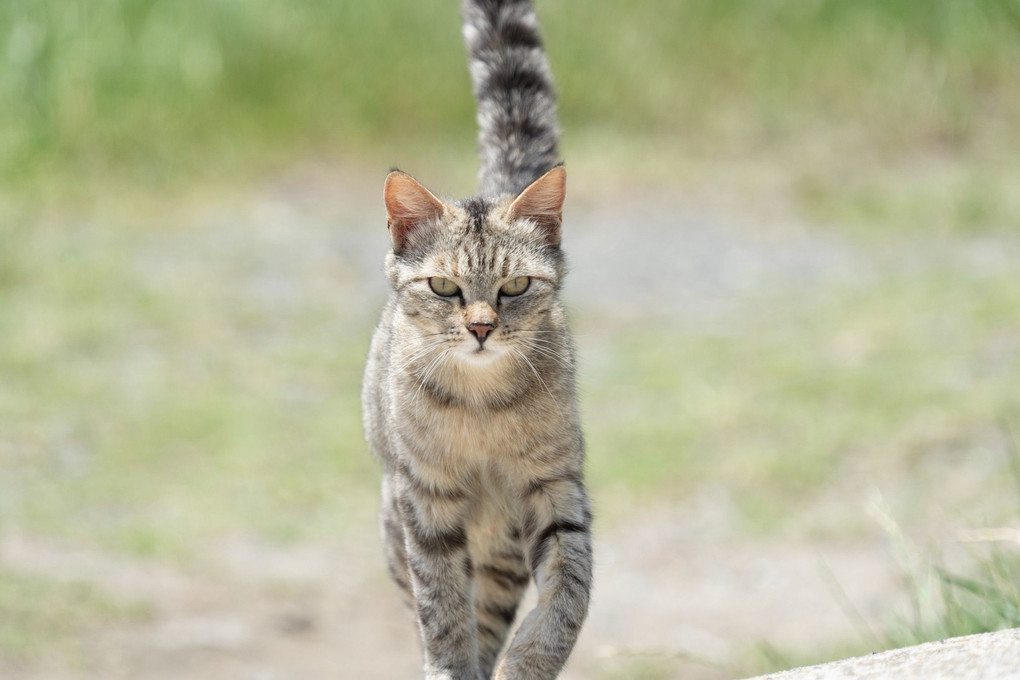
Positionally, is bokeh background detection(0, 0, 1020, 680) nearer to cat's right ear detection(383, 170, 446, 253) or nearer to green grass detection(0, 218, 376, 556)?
green grass detection(0, 218, 376, 556)

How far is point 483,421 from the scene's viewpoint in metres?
3.43

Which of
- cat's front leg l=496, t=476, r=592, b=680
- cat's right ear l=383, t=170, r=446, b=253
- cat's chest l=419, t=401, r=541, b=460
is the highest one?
cat's right ear l=383, t=170, r=446, b=253

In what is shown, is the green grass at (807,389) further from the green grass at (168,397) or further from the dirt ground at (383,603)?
the green grass at (168,397)

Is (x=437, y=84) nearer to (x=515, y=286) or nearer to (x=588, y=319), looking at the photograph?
(x=588, y=319)

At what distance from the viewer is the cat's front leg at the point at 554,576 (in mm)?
3273

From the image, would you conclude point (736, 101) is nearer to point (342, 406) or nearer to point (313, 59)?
point (313, 59)

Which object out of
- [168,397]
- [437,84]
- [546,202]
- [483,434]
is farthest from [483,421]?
[437,84]

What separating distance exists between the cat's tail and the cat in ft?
1.57

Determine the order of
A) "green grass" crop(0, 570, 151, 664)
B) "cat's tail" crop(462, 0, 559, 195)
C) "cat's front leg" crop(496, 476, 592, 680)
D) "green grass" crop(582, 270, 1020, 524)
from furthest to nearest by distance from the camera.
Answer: "green grass" crop(582, 270, 1020, 524) < "green grass" crop(0, 570, 151, 664) < "cat's tail" crop(462, 0, 559, 195) < "cat's front leg" crop(496, 476, 592, 680)

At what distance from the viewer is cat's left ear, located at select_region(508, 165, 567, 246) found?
3.49 meters

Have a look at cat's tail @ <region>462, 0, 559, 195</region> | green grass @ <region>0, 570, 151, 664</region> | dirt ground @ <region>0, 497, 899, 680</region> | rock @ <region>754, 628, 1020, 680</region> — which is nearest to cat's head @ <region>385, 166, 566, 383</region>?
cat's tail @ <region>462, 0, 559, 195</region>

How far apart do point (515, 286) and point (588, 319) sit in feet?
17.1

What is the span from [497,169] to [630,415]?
3.51m

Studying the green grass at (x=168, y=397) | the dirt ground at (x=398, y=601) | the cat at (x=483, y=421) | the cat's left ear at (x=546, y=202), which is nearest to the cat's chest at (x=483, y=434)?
the cat at (x=483, y=421)
